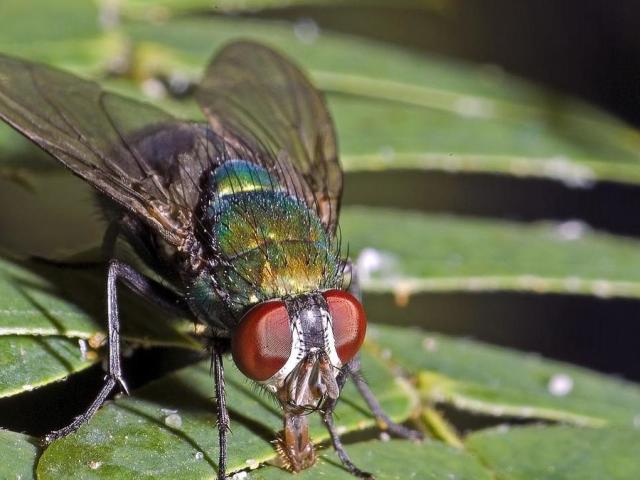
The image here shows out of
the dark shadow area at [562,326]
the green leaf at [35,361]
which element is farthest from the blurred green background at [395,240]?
the dark shadow area at [562,326]

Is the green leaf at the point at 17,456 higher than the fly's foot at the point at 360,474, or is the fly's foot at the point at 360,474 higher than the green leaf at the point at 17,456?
the green leaf at the point at 17,456

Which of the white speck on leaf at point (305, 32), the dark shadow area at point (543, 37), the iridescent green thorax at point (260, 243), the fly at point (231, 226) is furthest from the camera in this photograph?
the dark shadow area at point (543, 37)

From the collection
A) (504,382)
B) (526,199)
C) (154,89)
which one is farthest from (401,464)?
(526,199)

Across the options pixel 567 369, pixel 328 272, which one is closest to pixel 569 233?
pixel 567 369

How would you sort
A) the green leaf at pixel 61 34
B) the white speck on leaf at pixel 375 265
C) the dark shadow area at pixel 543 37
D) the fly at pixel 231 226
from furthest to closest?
the dark shadow area at pixel 543 37 → the green leaf at pixel 61 34 → the white speck on leaf at pixel 375 265 → the fly at pixel 231 226

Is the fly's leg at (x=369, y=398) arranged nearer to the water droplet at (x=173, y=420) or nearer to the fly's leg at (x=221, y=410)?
the fly's leg at (x=221, y=410)

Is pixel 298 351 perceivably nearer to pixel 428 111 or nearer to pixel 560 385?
pixel 560 385
